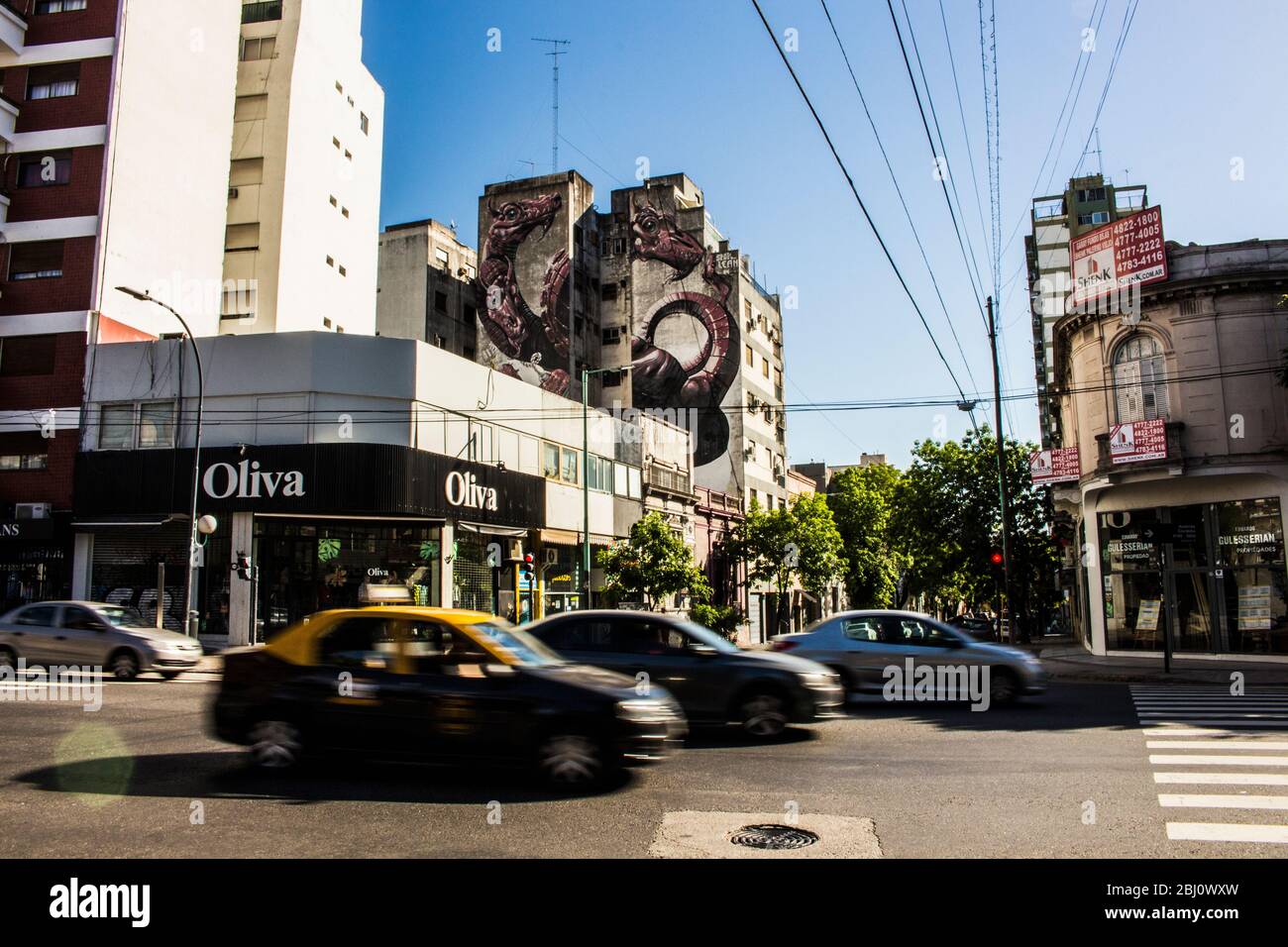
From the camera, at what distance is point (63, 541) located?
26609 mm

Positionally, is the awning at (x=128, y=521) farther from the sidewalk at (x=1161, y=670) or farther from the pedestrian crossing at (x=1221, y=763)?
the pedestrian crossing at (x=1221, y=763)

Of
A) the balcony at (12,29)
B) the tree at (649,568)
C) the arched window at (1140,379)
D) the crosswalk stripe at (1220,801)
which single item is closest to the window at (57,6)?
A: the balcony at (12,29)

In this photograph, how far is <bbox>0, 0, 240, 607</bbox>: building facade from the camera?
1078 inches

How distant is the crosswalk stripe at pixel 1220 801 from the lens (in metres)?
7.30

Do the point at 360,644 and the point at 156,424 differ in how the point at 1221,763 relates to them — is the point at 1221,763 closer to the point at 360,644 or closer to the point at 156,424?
the point at 360,644

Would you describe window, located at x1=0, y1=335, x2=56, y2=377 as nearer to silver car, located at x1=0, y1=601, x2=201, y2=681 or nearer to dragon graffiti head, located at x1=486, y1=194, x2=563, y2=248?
silver car, located at x1=0, y1=601, x2=201, y2=681

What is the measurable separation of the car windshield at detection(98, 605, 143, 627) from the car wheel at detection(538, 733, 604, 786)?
13957 millimetres

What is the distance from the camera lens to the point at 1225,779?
836cm

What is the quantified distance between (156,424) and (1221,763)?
27.8 metres

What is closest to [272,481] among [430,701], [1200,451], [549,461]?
[549,461]

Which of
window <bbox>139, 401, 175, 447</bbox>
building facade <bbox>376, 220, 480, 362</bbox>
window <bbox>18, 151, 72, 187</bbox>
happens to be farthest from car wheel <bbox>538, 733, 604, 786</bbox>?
building facade <bbox>376, 220, 480, 362</bbox>
